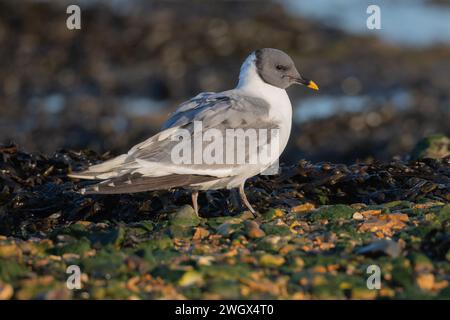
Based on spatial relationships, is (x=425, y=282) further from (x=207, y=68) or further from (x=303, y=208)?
(x=207, y=68)

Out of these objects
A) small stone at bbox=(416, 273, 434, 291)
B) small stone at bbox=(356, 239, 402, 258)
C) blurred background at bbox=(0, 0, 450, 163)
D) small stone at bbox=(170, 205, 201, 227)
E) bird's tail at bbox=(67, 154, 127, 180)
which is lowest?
small stone at bbox=(416, 273, 434, 291)

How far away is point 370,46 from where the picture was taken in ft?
47.7

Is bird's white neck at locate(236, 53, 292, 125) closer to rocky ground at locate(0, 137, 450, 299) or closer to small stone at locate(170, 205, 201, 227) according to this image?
rocky ground at locate(0, 137, 450, 299)

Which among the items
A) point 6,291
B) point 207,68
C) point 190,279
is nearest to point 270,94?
point 190,279

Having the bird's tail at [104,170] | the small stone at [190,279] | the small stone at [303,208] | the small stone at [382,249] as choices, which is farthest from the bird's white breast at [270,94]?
the small stone at [190,279]

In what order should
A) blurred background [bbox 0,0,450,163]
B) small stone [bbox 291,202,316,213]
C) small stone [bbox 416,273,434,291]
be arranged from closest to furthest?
1. small stone [bbox 416,273,434,291]
2. small stone [bbox 291,202,316,213]
3. blurred background [bbox 0,0,450,163]

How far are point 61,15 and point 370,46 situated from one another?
→ 5642 millimetres

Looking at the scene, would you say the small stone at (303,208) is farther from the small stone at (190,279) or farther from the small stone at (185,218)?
the small stone at (190,279)

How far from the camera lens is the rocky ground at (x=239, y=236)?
3826 mm

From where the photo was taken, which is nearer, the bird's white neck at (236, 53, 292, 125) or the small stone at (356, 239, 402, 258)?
the small stone at (356, 239, 402, 258)

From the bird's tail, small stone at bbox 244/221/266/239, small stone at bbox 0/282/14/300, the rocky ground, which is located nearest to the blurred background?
the rocky ground

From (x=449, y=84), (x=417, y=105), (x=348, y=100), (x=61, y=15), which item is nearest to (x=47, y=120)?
(x=61, y=15)

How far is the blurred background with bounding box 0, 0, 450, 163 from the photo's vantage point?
10656mm

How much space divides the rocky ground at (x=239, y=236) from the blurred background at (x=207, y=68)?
3657 mm
